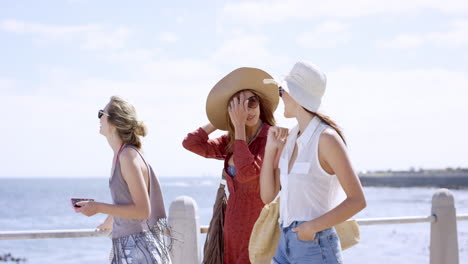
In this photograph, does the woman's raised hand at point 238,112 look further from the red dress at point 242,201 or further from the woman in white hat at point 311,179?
the woman in white hat at point 311,179

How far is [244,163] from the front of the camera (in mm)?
3348

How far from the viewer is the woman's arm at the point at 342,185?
2715 millimetres

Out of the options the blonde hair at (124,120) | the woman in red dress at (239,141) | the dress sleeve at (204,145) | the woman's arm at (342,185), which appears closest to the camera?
the woman's arm at (342,185)

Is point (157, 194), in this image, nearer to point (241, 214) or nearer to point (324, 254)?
point (241, 214)

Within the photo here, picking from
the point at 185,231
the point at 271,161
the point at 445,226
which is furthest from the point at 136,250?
the point at 445,226

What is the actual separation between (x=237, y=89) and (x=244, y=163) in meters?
0.61

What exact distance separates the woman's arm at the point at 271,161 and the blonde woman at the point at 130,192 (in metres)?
0.62

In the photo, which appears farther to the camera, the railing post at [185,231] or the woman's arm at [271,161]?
the railing post at [185,231]

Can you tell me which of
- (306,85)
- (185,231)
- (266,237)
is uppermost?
(306,85)

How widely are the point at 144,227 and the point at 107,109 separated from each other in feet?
2.18

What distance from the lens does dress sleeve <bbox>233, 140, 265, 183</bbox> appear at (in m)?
3.35

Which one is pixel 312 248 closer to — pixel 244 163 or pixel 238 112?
pixel 244 163

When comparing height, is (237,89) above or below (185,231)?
above

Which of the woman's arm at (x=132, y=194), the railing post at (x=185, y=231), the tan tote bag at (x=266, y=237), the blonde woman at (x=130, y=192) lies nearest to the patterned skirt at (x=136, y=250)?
the blonde woman at (x=130, y=192)
